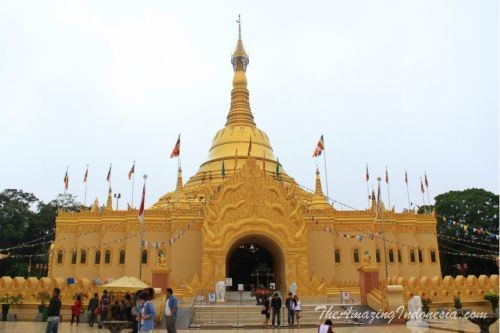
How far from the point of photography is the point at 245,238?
33.4 meters

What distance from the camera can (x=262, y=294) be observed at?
89.0ft

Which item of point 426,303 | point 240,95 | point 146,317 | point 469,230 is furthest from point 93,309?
point 469,230

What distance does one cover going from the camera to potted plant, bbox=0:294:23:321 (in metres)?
25.0

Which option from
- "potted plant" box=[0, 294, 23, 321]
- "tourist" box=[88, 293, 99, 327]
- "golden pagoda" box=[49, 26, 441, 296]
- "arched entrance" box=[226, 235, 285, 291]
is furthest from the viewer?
"arched entrance" box=[226, 235, 285, 291]

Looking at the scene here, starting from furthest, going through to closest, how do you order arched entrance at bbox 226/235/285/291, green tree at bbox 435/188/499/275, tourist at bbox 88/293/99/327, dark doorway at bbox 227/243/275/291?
green tree at bbox 435/188/499/275, dark doorway at bbox 227/243/275/291, arched entrance at bbox 226/235/285/291, tourist at bbox 88/293/99/327

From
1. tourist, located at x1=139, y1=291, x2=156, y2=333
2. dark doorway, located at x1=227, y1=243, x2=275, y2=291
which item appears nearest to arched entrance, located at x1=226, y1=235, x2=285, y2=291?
dark doorway, located at x1=227, y1=243, x2=275, y2=291

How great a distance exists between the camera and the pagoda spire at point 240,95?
48.1 m

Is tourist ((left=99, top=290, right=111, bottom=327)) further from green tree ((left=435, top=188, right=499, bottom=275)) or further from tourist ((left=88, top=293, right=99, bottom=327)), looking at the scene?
green tree ((left=435, top=188, right=499, bottom=275))

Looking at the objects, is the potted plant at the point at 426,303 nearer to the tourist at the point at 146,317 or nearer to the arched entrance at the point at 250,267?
the arched entrance at the point at 250,267

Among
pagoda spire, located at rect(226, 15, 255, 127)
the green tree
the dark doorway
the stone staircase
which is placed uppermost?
pagoda spire, located at rect(226, 15, 255, 127)

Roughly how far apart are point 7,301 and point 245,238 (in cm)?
1549

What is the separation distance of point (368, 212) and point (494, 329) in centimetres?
2070

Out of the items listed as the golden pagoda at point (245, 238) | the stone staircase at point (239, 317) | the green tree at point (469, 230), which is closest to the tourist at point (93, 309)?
the stone staircase at point (239, 317)

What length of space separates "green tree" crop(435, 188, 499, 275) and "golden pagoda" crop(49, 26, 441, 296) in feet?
35.7
